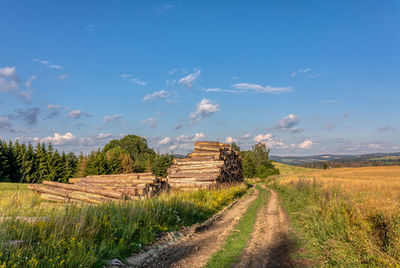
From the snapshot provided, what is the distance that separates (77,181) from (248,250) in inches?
663

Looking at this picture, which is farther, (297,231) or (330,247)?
(297,231)

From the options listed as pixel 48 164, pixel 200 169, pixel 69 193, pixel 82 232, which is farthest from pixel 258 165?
pixel 82 232

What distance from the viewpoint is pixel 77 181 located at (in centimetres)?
1977

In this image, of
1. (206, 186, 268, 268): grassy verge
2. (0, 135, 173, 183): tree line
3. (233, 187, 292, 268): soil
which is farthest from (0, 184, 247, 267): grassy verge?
(0, 135, 173, 183): tree line

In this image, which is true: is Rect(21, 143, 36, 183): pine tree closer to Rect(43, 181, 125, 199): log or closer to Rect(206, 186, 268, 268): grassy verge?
Rect(43, 181, 125, 199): log

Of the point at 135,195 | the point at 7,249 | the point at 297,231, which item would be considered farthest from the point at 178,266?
the point at 135,195

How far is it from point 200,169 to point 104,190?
11.1 metres

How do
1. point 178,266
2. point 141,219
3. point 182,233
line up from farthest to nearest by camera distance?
1. point 182,233
2. point 141,219
3. point 178,266

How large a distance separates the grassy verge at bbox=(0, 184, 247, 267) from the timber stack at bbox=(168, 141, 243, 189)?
11666 millimetres

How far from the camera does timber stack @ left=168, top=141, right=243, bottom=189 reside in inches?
840

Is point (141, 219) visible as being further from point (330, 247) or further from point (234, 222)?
point (330, 247)

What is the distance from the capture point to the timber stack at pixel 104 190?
12.7m

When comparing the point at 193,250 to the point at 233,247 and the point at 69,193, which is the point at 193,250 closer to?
the point at 233,247

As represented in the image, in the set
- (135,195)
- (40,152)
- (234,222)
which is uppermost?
(40,152)
